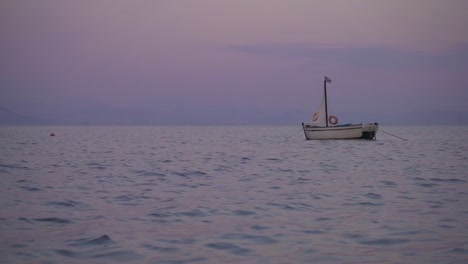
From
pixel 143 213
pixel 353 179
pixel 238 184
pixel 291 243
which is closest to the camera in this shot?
pixel 291 243

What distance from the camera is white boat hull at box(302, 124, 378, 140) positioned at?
173 ft

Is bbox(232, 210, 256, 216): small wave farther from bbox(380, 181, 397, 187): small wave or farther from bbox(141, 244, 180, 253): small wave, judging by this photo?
bbox(380, 181, 397, 187): small wave

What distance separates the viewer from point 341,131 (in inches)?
2076

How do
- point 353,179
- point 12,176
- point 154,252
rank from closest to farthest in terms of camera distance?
1. point 154,252
2. point 353,179
3. point 12,176

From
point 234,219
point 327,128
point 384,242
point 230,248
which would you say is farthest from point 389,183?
point 327,128

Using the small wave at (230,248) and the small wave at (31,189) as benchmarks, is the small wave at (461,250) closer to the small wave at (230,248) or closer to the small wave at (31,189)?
the small wave at (230,248)

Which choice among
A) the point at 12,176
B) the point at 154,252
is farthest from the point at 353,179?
the point at 12,176

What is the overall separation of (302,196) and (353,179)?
5.51 m

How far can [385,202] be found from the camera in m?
Result: 13.3

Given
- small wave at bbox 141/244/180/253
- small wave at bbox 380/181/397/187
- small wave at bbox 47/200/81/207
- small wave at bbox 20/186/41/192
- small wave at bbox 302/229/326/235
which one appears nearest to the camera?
small wave at bbox 141/244/180/253

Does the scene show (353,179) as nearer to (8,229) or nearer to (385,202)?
(385,202)

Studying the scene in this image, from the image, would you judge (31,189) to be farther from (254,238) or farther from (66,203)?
(254,238)

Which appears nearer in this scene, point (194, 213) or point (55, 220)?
point (55, 220)

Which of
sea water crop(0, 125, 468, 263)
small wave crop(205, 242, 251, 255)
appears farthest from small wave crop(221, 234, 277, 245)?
small wave crop(205, 242, 251, 255)
